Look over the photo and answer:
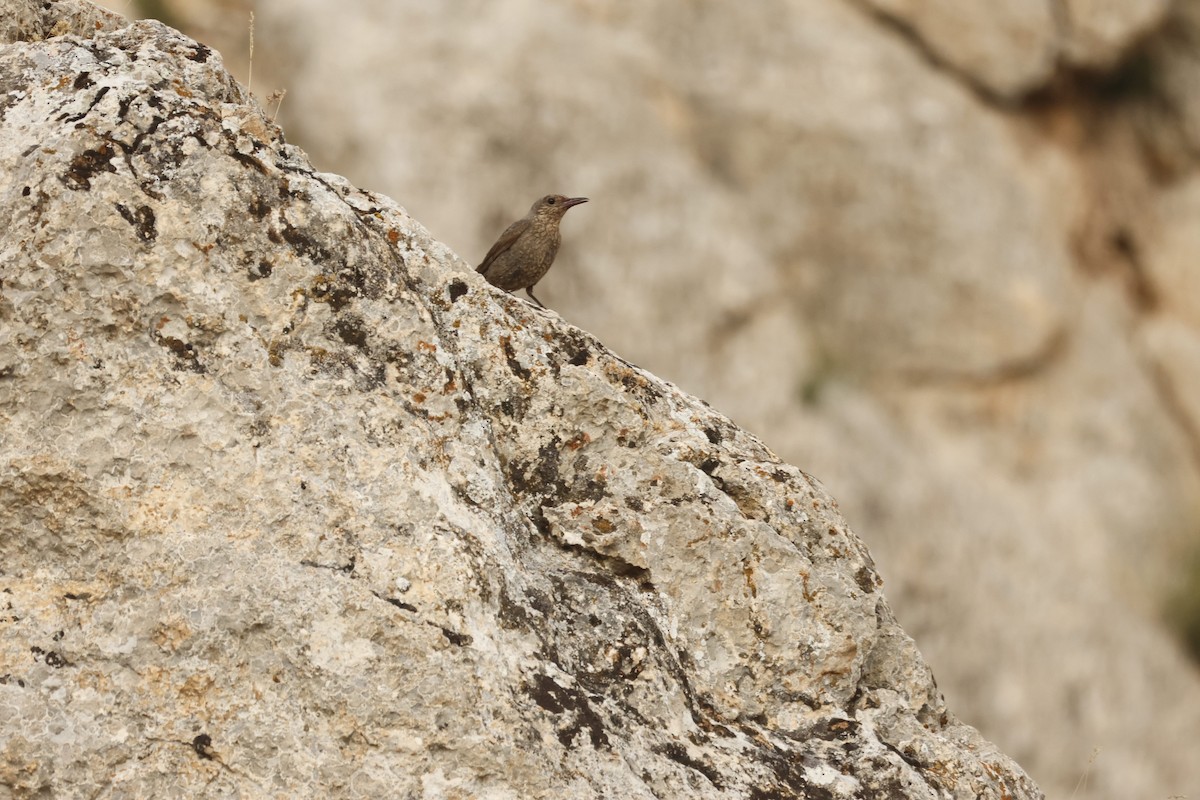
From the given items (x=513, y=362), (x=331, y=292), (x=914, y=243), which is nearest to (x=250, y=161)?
(x=331, y=292)

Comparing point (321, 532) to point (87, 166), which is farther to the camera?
point (87, 166)

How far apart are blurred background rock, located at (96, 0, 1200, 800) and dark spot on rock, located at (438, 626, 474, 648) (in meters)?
12.2

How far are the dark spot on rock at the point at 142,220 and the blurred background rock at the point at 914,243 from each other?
1182 centimetres

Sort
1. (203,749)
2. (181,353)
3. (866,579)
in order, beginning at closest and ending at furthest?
(203,749), (181,353), (866,579)

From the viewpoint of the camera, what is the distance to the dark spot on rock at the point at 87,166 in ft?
13.7

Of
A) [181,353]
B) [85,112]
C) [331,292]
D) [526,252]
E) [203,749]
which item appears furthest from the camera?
[526,252]

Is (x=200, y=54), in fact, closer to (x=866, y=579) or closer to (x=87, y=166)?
(x=87, y=166)

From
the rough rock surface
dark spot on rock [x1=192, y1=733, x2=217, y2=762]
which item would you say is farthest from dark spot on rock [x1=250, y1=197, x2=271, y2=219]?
dark spot on rock [x1=192, y1=733, x2=217, y2=762]

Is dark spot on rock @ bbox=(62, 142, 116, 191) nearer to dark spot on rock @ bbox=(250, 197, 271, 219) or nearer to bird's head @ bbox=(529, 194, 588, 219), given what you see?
dark spot on rock @ bbox=(250, 197, 271, 219)

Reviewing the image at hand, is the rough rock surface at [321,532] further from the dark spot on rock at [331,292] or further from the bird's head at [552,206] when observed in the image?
the bird's head at [552,206]

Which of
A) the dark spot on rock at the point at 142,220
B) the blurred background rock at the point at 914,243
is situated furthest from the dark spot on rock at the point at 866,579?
the blurred background rock at the point at 914,243

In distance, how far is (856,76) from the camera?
1806 cm

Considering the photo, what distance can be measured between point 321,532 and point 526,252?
16.2 ft

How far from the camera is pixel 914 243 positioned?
59.0 ft
